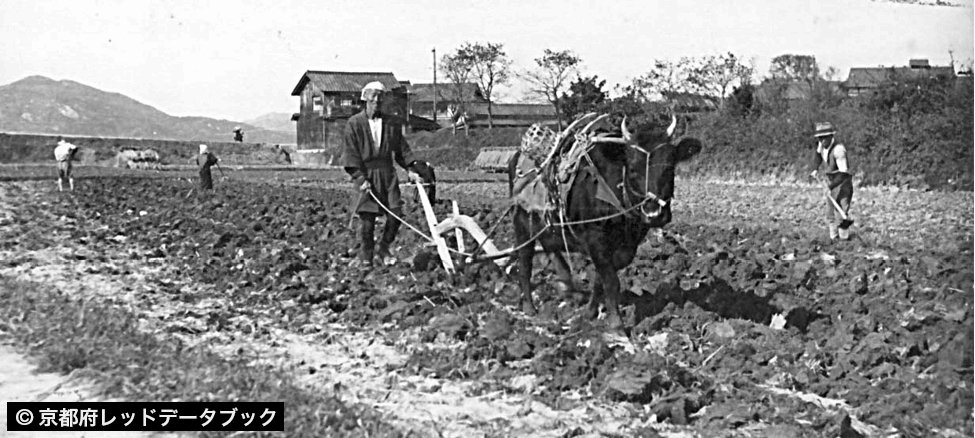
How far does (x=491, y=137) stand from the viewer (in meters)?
7.88

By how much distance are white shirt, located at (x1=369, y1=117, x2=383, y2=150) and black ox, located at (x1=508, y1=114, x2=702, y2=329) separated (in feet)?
4.20

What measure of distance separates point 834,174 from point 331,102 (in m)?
5.09

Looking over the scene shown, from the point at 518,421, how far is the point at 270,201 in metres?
7.89

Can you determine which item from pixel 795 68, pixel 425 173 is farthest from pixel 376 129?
pixel 795 68

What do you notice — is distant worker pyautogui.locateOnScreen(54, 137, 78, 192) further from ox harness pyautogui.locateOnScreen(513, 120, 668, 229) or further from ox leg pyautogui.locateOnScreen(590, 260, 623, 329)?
ox leg pyautogui.locateOnScreen(590, 260, 623, 329)

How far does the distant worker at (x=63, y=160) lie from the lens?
14641 mm

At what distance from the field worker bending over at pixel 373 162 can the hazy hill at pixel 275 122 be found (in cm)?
55

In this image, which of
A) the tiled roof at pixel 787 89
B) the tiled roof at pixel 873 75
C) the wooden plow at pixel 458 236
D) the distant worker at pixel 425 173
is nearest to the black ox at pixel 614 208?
the wooden plow at pixel 458 236

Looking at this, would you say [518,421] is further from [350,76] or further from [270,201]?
[270,201]

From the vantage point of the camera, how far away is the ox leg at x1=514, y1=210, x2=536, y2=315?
6824 millimetres

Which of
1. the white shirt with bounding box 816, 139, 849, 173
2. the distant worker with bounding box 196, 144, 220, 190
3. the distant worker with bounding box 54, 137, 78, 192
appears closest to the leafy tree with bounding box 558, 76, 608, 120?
the white shirt with bounding box 816, 139, 849, 173

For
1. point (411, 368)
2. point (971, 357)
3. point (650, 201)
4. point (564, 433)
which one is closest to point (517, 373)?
point (411, 368)

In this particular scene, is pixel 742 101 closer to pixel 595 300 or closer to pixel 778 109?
pixel 778 109

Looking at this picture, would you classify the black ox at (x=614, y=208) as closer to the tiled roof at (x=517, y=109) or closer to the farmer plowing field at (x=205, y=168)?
the tiled roof at (x=517, y=109)
